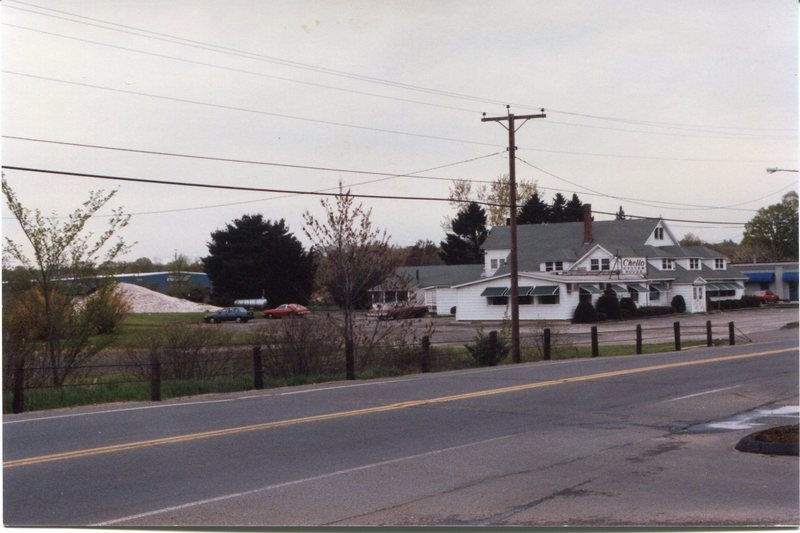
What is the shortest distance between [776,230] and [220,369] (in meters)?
23.2

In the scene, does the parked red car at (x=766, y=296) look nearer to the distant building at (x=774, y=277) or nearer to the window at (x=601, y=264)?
the distant building at (x=774, y=277)

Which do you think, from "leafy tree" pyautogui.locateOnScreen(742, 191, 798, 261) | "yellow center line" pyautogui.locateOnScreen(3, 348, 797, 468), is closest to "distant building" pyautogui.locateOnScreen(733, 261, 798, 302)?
"leafy tree" pyautogui.locateOnScreen(742, 191, 798, 261)

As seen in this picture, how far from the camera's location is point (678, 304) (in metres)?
73.4

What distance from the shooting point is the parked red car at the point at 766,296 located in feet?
201

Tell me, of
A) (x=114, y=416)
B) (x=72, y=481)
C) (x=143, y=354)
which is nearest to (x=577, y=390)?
(x=114, y=416)

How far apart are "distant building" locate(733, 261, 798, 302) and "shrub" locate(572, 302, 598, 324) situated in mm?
10639

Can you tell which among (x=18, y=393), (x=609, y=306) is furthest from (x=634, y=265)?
(x=18, y=393)

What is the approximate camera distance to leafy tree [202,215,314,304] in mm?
38156

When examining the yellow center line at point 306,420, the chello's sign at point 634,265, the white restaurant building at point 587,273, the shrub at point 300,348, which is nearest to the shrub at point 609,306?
the white restaurant building at point 587,273

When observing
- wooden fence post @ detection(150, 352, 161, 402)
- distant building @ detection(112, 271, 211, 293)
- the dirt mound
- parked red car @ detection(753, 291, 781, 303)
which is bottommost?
wooden fence post @ detection(150, 352, 161, 402)

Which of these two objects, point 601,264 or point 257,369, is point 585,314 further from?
point 257,369

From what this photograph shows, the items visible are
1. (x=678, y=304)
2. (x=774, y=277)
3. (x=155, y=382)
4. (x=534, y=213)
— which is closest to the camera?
(x=155, y=382)

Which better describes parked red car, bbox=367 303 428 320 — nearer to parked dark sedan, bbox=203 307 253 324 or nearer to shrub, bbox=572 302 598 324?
parked dark sedan, bbox=203 307 253 324

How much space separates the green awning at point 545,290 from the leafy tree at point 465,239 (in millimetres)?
36697
